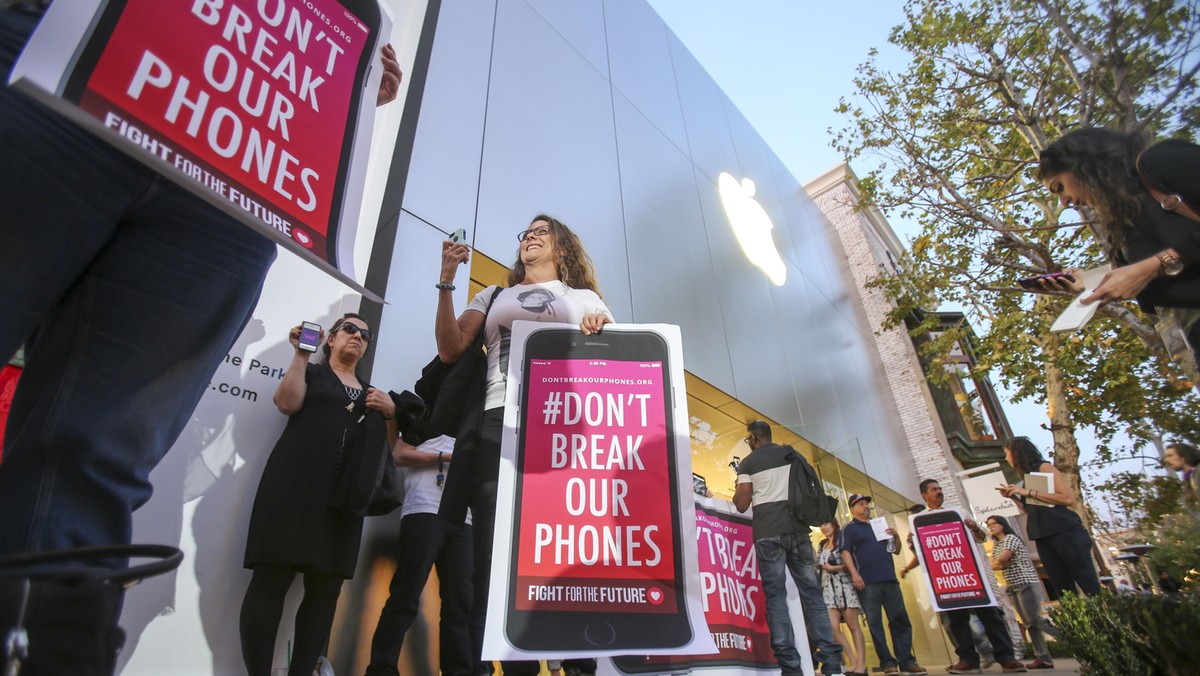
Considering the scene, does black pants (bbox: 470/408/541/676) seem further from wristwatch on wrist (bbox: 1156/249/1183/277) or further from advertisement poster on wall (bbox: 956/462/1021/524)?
advertisement poster on wall (bbox: 956/462/1021/524)

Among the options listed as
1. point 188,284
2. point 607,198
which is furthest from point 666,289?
point 188,284

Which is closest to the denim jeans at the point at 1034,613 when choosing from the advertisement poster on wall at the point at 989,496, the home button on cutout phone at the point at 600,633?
the advertisement poster on wall at the point at 989,496

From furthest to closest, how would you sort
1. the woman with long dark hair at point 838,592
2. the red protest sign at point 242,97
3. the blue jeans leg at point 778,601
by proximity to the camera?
1. the woman with long dark hair at point 838,592
2. the blue jeans leg at point 778,601
3. the red protest sign at point 242,97

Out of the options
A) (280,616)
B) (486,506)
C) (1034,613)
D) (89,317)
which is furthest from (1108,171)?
(1034,613)

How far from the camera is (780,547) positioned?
388 cm

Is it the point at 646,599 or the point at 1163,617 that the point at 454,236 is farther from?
the point at 1163,617

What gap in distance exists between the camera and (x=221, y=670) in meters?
2.22

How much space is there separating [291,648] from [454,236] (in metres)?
1.79

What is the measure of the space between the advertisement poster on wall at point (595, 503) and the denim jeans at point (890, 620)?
4.71 meters

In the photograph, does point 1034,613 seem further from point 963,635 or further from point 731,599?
point 731,599

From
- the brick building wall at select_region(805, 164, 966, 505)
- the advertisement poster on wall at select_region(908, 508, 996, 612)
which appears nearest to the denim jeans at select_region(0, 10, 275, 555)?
the advertisement poster on wall at select_region(908, 508, 996, 612)

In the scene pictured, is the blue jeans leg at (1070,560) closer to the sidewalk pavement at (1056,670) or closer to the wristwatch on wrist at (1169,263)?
the sidewalk pavement at (1056,670)

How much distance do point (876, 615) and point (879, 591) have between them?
0.71 feet

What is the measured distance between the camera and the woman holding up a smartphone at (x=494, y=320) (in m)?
1.83
